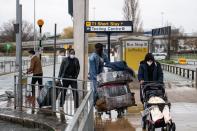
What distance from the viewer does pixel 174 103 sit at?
679 inches

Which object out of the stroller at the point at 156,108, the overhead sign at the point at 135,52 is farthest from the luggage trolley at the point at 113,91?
the overhead sign at the point at 135,52

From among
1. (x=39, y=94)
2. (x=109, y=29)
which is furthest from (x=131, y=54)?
(x=39, y=94)

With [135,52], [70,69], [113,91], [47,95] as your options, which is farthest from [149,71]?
[135,52]

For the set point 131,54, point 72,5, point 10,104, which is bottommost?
point 10,104

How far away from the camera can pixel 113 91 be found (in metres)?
12.3

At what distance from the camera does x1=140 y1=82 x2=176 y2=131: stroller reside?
32.6 ft

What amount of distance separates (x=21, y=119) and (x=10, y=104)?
4.02 m

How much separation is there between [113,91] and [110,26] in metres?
5.20

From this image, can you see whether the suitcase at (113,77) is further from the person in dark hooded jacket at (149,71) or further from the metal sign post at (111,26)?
the metal sign post at (111,26)

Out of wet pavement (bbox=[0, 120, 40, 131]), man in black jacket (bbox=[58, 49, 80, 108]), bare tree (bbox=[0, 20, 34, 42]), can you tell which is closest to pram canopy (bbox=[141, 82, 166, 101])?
man in black jacket (bbox=[58, 49, 80, 108])

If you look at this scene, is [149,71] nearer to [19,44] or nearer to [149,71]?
[149,71]

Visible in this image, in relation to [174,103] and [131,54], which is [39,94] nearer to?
[174,103]

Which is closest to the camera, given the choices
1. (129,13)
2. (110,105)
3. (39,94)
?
(110,105)

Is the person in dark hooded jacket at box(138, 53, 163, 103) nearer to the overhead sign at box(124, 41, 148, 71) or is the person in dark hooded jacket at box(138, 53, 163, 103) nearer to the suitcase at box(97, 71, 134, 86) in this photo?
the suitcase at box(97, 71, 134, 86)
